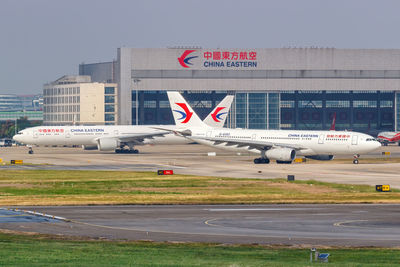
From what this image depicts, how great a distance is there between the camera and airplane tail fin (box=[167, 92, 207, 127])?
107900 mm

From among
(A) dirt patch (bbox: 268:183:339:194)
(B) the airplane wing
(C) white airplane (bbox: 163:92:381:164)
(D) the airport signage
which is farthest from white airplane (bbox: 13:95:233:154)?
(D) the airport signage

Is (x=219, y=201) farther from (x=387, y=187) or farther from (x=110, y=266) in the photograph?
(x=110, y=266)

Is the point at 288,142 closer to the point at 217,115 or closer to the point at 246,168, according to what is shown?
the point at 246,168

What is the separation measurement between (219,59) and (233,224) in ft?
504

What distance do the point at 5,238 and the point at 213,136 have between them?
67.2 metres

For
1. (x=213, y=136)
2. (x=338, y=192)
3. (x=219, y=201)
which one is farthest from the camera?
(x=213, y=136)

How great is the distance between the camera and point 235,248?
3347 cm

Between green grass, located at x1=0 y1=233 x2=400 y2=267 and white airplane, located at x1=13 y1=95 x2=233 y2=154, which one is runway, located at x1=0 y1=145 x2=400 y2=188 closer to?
white airplane, located at x1=13 y1=95 x2=233 y2=154

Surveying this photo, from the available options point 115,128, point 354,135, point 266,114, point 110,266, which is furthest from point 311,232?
point 266,114

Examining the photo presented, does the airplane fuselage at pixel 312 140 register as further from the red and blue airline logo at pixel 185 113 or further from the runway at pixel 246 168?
the red and blue airline logo at pixel 185 113

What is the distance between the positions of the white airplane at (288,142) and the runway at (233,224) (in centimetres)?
4279

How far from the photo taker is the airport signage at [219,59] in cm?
19312

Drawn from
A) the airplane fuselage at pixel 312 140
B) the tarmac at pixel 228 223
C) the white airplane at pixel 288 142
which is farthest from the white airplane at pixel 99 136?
the tarmac at pixel 228 223

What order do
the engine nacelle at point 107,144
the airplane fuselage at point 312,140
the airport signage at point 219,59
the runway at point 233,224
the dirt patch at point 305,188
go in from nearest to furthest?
1. the runway at point 233,224
2. the dirt patch at point 305,188
3. the airplane fuselage at point 312,140
4. the engine nacelle at point 107,144
5. the airport signage at point 219,59
